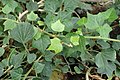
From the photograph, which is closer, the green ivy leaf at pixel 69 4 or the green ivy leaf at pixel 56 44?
the green ivy leaf at pixel 56 44

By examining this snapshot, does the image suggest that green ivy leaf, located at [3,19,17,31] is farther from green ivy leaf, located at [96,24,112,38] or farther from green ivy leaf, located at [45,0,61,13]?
green ivy leaf, located at [96,24,112,38]

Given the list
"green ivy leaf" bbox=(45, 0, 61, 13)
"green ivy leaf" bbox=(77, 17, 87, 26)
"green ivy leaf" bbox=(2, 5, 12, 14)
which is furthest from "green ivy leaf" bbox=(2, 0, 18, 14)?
"green ivy leaf" bbox=(77, 17, 87, 26)

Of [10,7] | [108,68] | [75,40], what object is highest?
[10,7]

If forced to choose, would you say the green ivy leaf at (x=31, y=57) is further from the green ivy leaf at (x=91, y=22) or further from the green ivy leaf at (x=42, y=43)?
the green ivy leaf at (x=91, y=22)

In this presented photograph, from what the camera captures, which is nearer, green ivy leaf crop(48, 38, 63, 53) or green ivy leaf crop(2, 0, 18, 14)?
green ivy leaf crop(48, 38, 63, 53)

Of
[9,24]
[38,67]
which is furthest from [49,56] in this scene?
[9,24]

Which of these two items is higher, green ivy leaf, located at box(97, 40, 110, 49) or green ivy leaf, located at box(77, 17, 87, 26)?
green ivy leaf, located at box(77, 17, 87, 26)

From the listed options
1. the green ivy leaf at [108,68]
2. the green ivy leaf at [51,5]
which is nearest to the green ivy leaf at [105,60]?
the green ivy leaf at [108,68]

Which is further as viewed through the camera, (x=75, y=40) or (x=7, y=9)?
(x=7, y=9)

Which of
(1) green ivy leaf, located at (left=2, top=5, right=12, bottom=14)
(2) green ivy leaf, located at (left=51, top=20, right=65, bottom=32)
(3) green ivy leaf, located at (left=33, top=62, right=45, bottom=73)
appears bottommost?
(3) green ivy leaf, located at (left=33, top=62, right=45, bottom=73)

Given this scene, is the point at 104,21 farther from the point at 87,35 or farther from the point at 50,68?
the point at 50,68

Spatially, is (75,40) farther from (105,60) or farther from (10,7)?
(10,7)
